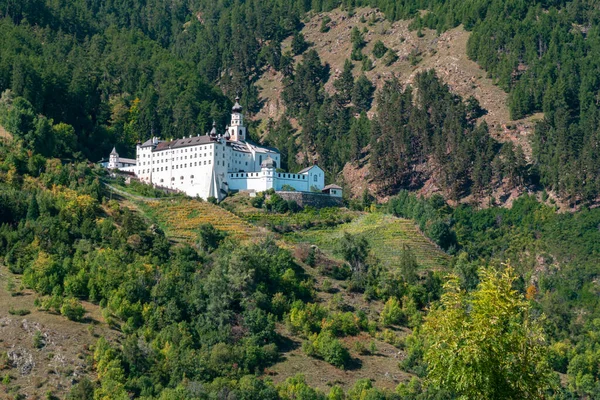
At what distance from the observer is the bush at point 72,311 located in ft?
218

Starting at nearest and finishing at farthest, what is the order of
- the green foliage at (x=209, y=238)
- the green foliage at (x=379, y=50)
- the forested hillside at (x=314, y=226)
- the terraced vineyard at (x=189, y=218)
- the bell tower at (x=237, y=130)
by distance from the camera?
the forested hillside at (x=314, y=226) → the green foliage at (x=209, y=238) → the terraced vineyard at (x=189, y=218) → the bell tower at (x=237, y=130) → the green foliage at (x=379, y=50)

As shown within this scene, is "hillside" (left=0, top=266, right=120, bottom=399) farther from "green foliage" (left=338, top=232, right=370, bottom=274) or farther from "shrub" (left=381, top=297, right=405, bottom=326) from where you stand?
"green foliage" (left=338, top=232, right=370, bottom=274)

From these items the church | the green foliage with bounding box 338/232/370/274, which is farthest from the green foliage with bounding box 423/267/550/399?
the church

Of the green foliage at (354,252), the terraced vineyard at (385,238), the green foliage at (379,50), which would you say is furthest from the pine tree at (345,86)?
the green foliage at (354,252)

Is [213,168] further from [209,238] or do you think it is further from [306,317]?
[306,317]

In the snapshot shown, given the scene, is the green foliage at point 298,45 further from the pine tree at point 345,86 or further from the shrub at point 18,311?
the shrub at point 18,311

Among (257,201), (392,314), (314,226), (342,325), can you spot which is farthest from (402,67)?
(342,325)

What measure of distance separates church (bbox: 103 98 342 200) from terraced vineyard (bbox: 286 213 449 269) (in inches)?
286

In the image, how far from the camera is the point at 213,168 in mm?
93500

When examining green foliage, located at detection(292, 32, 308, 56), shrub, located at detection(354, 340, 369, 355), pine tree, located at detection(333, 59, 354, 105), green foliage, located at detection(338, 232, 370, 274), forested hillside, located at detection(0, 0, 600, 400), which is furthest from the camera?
green foliage, located at detection(292, 32, 308, 56)

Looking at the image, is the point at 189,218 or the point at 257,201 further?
the point at 257,201

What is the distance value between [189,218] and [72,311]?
71.6 ft

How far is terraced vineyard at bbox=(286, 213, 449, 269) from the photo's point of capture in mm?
84938

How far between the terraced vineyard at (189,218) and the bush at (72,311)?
1629 centimetres
